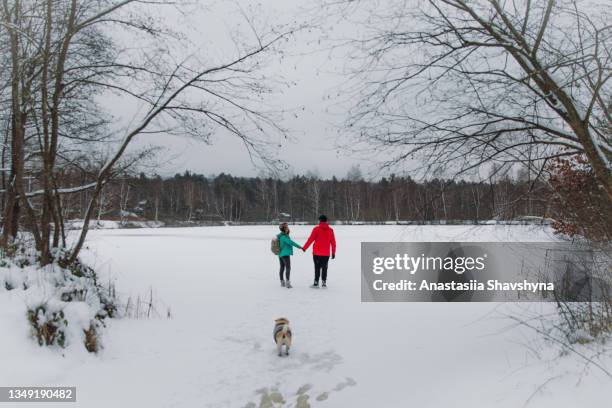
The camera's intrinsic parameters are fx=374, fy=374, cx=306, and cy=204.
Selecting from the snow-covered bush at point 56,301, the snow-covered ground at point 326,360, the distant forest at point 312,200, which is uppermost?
the distant forest at point 312,200

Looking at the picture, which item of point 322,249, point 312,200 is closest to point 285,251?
point 322,249

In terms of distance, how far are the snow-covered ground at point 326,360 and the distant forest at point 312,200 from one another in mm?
329

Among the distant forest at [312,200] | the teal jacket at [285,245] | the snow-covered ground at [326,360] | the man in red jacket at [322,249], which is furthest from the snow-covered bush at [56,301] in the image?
the man in red jacket at [322,249]

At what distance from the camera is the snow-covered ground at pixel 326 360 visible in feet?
9.74

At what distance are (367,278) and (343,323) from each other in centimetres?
379

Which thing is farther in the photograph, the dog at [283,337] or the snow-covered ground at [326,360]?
the dog at [283,337]

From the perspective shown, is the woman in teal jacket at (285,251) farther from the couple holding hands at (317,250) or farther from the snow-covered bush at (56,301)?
the snow-covered bush at (56,301)

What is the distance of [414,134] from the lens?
142 inches

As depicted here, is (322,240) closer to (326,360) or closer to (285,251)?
(285,251)

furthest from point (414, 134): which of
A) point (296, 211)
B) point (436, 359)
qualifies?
point (296, 211)

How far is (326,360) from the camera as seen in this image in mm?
4289

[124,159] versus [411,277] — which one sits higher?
[124,159]

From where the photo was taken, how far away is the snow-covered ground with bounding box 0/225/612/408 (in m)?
2.97

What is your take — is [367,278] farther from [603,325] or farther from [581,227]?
[603,325]
